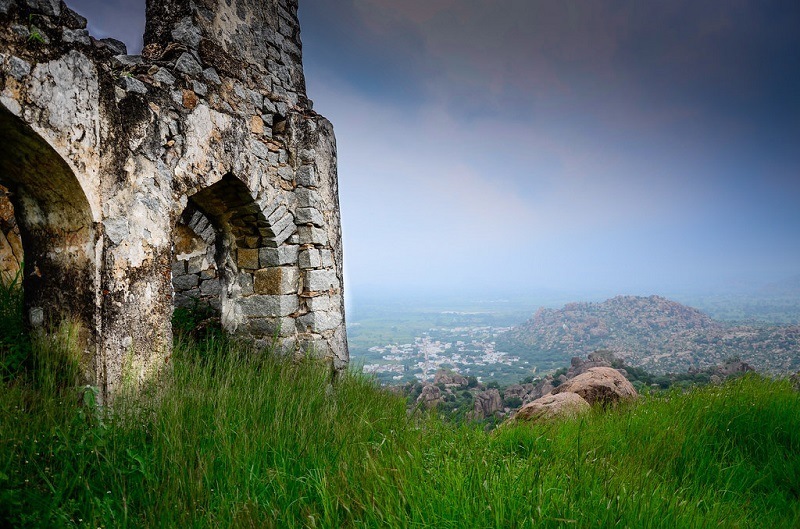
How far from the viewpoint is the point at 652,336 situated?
24.3 m

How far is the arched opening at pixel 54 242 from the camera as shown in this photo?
10.2 ft

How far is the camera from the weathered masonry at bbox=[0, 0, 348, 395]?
3043 millimetres

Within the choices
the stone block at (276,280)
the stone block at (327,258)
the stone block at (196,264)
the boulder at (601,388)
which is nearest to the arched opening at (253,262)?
the stone block at (276,280)

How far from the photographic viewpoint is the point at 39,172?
313 cm

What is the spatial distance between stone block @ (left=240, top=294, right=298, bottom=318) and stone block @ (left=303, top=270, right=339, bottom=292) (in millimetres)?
232

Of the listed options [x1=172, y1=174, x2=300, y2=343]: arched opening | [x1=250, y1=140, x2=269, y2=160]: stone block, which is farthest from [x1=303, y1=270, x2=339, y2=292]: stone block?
[x1=250, y1=140, x2=269, y2=160]: stone block

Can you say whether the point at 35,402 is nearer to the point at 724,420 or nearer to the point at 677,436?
the point at 677,436

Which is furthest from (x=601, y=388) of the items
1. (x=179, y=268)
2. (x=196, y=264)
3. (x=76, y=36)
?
(x=76, y=36)

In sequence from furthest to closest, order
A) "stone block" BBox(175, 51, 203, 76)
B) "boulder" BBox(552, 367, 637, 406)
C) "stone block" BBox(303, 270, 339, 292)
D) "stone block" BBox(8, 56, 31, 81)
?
"boulder" BBox(552, 367, 637, 406), "stone block" BBox(303, 270, 339, 292), "stone block" BBox(175, 51, 203, 76), "stone block" BBox(8, 56, 31, 81)

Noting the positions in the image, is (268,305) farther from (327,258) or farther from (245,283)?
(327,258)

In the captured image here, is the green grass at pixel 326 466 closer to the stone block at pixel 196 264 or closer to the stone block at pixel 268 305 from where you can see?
the stone block at pixel 268 305

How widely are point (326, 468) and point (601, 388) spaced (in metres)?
4.75

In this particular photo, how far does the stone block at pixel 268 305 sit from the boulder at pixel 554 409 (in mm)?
2953

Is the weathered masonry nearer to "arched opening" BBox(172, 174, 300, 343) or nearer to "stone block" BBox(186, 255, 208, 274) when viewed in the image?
"arched opening" BBox(172, 174, 300, 343)
